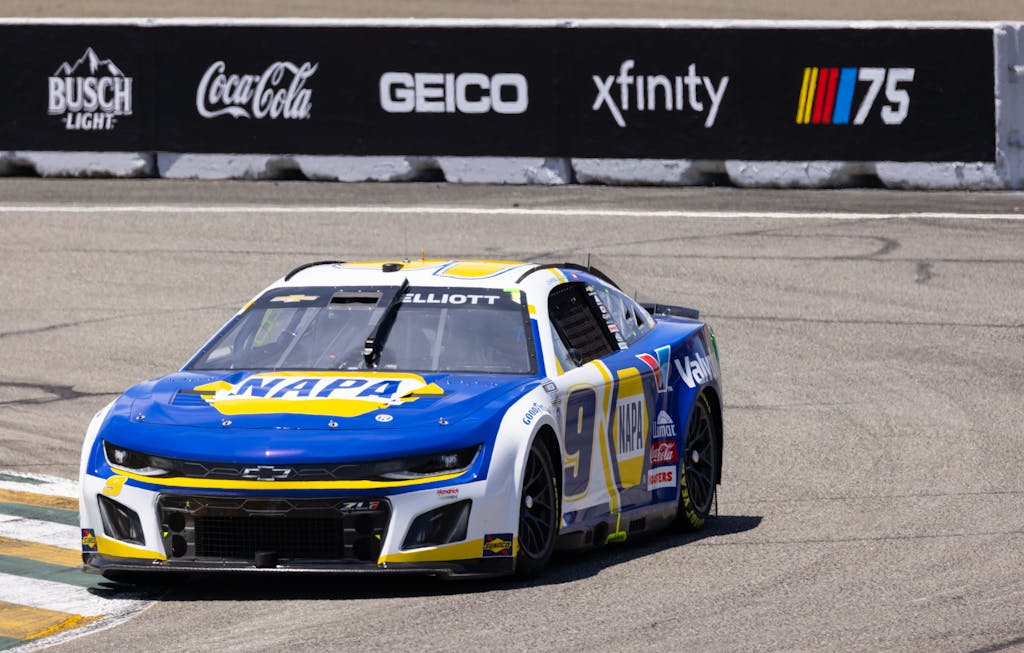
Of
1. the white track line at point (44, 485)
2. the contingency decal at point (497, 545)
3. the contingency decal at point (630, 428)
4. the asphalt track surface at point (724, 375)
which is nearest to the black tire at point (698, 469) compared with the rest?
the asphalt track surface at point (724, 375)

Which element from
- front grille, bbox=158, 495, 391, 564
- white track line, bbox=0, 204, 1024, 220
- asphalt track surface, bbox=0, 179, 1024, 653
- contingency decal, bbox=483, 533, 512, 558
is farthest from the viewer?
white track line, bbox=0, 204, 1024, 220

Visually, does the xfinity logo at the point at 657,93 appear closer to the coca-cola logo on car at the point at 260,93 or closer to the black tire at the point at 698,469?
the coca-cola logo on car at the point at 260,93

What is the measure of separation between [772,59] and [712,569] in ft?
42.4

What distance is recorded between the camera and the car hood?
7.80 metres

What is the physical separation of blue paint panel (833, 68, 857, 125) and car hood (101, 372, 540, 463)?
12628 mm

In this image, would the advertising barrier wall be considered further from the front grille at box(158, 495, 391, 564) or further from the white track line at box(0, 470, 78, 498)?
the front grille at box(158, 495, 391, 564)

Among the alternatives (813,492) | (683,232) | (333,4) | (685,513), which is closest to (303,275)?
(685,513)

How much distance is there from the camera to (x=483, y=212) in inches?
792

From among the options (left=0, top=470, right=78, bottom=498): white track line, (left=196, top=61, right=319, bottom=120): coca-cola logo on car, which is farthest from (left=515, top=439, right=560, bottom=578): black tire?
(left=196, top=61, right=319, bottom=120): coca-cola logo on car

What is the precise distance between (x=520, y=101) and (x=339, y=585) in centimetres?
1369

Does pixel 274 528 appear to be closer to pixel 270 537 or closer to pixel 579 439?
pixel 270 537

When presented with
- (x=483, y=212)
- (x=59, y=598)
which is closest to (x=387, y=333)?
(x=59, y=598)

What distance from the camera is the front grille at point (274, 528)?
772cm

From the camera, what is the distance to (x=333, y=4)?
32.6 meters
